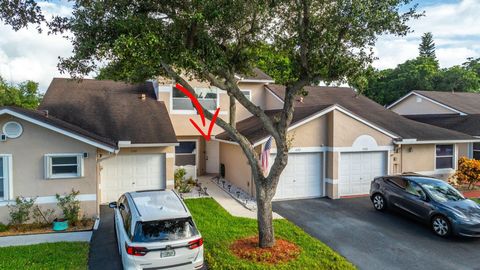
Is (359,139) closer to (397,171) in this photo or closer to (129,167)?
(397,171)

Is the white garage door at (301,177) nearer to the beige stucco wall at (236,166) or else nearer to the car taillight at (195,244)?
the beige stucco wall at (236,166)

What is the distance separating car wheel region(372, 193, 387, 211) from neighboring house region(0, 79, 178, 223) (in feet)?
30.2

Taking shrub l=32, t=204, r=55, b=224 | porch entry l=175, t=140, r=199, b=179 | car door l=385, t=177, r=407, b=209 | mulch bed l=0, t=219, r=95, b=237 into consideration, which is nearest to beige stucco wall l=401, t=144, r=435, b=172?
car door l=385, t=177, r=407, b=209

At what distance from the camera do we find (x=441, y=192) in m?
12.3

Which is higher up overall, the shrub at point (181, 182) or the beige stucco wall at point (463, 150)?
the beige stucco wall at point (463, 150)

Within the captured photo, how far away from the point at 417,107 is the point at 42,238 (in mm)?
28707

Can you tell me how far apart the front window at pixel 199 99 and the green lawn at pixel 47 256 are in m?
10.6

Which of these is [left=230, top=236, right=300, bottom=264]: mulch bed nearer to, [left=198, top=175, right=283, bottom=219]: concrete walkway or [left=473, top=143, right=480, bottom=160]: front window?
[left=198, top=175, right=283, bottom=219]: concrete walkway

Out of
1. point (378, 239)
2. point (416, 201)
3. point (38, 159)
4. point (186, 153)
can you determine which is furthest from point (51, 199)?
point (416, 201)

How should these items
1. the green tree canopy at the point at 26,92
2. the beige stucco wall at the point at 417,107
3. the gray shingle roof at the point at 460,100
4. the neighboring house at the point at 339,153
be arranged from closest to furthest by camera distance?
the neighboring house at the point at 339,153 < the gray shingle roof at the point at 460,100 < the beige stucco wall at the point at 417,107 < the green tree canopy at the point at 26,92

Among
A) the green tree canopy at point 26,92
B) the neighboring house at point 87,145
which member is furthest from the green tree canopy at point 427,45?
the green tree canopy at point 26,92

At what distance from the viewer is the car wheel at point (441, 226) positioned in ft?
36.2

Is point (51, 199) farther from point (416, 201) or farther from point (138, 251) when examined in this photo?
point (416, 201)

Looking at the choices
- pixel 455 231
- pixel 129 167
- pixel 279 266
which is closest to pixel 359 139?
pixel 455 231
